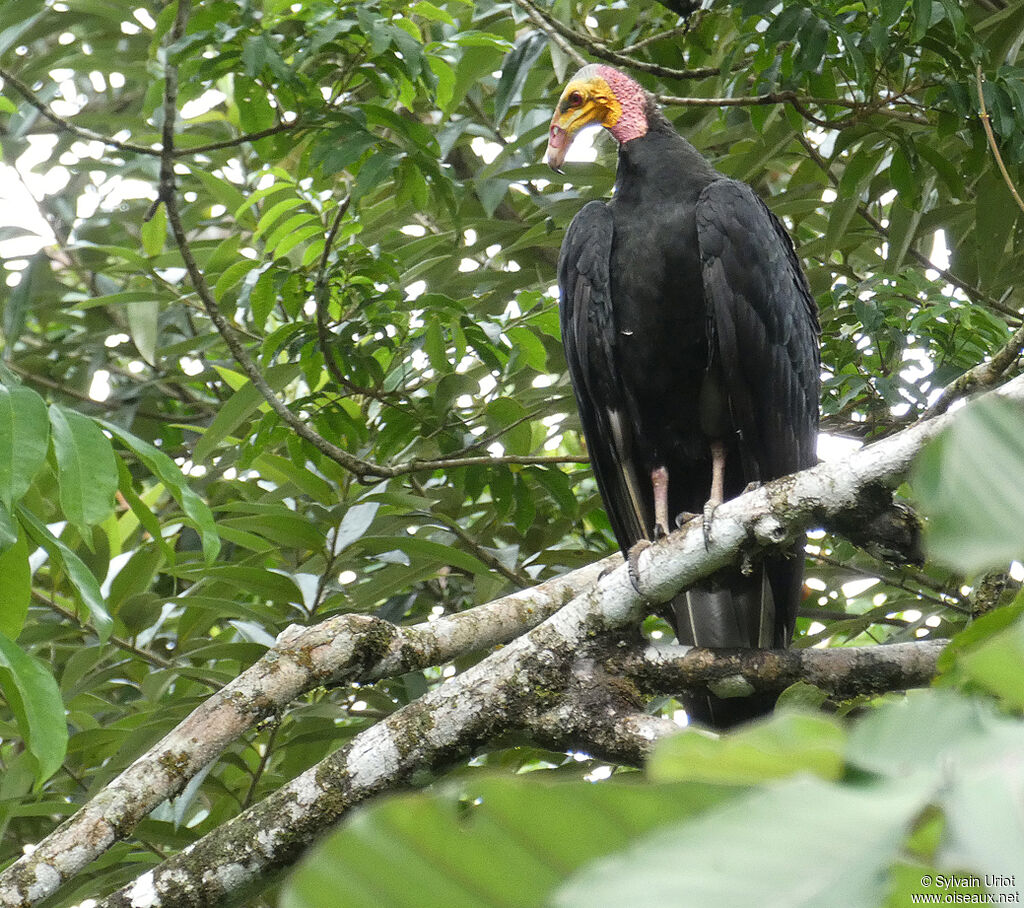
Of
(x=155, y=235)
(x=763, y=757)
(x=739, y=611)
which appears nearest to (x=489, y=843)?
(x=763, y=757)

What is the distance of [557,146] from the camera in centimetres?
370

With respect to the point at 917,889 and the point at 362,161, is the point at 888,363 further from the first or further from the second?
the point at 917,889

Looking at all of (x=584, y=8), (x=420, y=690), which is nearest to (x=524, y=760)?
(x=420, y=690)

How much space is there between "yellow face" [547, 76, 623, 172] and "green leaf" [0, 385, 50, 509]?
7.29ft

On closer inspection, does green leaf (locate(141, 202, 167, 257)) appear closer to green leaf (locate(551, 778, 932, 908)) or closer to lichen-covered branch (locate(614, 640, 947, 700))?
lichen-covered branch (locate(614, 640, 947, 700))

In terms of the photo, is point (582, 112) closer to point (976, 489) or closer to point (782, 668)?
point (782, 668)

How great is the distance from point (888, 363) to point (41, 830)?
308cm

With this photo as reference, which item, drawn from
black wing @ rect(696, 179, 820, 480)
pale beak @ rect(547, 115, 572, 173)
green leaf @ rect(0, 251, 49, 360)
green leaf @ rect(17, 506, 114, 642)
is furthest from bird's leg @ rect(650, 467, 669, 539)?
green leaf @ rect(0, 251, 49, 360)

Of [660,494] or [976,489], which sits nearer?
[976,489]

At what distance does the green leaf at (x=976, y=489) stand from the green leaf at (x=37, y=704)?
163 cm

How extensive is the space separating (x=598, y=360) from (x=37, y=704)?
1.96m

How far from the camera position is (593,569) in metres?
3.15

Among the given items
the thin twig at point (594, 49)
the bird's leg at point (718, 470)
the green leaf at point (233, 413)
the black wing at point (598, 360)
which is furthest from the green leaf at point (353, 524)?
the thin twig at point (594, 49)

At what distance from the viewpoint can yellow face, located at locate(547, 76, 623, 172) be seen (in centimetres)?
373
